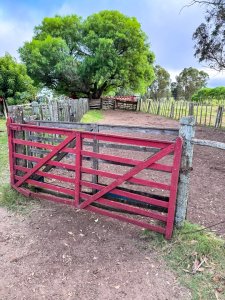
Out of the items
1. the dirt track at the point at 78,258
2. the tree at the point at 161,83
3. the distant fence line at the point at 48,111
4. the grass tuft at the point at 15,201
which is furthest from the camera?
the tree at the point at 161,83

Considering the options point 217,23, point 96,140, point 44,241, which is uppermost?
point 217,23

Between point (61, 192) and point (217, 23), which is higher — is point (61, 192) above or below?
below

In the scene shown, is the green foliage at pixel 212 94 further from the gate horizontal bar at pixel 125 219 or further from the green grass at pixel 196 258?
the green grass at pixel 196 258

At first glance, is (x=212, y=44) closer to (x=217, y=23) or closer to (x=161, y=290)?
(x=217, y=23)

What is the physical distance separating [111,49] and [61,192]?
832 inches

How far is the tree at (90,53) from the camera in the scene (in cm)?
2298

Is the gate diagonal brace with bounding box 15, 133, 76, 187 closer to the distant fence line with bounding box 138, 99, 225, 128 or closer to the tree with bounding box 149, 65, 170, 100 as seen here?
the distant fence line with bounding box 138, 99, 225, 128

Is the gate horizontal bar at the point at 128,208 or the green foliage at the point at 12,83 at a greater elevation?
the green foliage at the point at 12,83

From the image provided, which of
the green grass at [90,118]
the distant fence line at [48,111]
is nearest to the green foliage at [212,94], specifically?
the green grass at [90,118]

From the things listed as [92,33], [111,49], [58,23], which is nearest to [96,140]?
[111,49]

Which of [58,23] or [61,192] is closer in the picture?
[61,192]

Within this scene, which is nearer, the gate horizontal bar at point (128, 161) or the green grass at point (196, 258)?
the green grass at point (196, 258)

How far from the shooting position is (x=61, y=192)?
13.2ft

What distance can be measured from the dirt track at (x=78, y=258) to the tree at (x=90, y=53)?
20.8m
